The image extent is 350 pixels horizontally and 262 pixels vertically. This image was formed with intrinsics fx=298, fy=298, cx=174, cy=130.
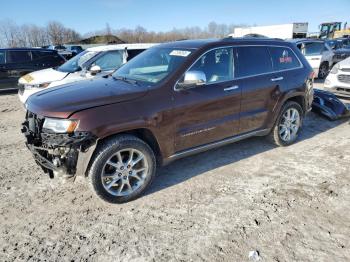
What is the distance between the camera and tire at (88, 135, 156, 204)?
3.31 metres

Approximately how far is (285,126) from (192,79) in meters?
2.43

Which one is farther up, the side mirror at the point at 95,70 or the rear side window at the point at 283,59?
the rear side window at the point at 283,59

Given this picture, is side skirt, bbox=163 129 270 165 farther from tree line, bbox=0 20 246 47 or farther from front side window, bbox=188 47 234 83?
tree line, bbox=0 20 246 47

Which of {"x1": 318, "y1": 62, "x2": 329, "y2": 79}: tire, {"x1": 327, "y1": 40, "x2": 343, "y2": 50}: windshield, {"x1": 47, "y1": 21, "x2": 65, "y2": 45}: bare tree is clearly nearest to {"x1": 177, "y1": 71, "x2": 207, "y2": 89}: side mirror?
{"x1": 318, "y1": 62, "x2": 329, "y2": 79}: tire

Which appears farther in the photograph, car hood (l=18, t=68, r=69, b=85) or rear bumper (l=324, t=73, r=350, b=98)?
rear bumper (l=324, t=73, r=350, b=98)

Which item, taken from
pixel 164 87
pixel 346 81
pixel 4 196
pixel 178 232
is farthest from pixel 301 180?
pixel 346 81

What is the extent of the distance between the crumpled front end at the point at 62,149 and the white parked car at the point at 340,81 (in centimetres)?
740

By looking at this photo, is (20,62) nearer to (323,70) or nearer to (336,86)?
(336,86)

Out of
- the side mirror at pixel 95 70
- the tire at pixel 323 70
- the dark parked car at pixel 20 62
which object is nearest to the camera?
the side mirror at pixel 95 70

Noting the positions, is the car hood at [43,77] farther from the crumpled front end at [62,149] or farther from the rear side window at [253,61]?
the rear side window at [253,61]

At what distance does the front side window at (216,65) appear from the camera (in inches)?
159

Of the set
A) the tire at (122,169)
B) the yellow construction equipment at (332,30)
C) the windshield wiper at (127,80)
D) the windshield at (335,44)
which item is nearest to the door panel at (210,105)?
the tire at (122,169)

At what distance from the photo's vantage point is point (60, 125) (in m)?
3.19

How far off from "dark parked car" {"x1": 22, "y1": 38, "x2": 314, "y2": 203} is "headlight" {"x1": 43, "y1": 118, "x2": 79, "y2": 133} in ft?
0.04
